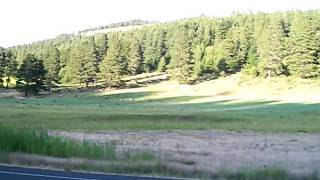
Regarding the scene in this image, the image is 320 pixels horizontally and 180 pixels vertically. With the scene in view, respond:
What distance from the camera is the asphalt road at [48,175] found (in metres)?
13.8

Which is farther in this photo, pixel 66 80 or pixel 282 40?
pixel 66 80

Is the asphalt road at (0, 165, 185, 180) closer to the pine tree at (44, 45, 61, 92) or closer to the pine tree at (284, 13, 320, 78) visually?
the pine tree at (284, 13, 320, 78)

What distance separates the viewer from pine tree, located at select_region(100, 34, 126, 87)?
131 metres

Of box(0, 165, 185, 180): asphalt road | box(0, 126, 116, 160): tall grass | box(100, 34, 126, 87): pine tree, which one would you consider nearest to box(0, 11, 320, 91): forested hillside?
box(100, 34, 126, 87): pine tree

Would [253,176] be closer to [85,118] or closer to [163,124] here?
[163,124]

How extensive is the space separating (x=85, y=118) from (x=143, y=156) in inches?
1326

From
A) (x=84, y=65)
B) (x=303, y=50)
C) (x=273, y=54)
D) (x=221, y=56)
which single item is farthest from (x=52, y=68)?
(x=303, y=50)

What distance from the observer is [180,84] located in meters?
131

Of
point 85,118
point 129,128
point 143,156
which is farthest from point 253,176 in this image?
point 85,118

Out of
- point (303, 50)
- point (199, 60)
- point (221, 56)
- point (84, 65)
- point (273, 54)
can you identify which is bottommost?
point (84, 65)

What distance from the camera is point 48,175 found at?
560 inches

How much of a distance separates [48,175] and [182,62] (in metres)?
123

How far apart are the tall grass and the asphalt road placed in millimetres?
3157

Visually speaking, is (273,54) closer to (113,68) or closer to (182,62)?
(182,62)
